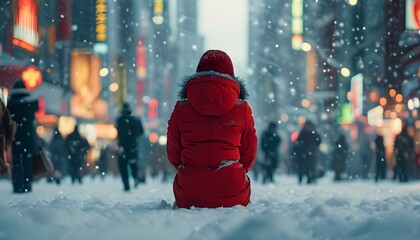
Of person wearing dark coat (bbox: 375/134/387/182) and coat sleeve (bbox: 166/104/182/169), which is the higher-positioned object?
coat sleeve (bbox: 166/104/182/169)

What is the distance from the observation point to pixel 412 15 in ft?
71.4

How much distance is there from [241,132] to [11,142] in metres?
4.10

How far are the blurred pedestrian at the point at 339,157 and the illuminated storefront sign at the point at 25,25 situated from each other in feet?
44.3

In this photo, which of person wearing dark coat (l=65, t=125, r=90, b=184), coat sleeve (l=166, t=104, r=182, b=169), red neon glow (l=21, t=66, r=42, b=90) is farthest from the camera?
red neon glow (l=21, t=66, r=42, b=90)

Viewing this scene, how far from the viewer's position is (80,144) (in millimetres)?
17672

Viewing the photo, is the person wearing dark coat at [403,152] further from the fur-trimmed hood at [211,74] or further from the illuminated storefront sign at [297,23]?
the illuminated storefront sign at [297,23]

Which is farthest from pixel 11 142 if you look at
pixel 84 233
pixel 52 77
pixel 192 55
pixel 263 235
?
pixel 192 55

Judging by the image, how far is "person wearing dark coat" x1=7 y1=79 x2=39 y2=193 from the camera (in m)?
10.0

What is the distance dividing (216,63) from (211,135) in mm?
669

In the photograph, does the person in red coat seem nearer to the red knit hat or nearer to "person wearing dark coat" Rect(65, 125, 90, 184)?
the red knit hat

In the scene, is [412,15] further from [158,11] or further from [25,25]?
[158,11]

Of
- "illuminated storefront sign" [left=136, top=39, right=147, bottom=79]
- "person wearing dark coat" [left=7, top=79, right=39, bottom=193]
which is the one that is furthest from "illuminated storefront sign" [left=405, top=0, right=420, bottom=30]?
"illuminated storefront sign" [left=136, top=39, right=147, bottom=79]

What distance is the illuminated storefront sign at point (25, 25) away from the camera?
1037 inches

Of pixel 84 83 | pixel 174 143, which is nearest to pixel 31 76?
pixel 84 83
